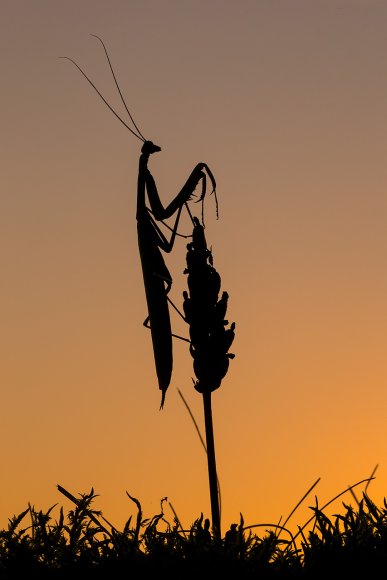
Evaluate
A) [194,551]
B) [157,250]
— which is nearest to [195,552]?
[194,551]

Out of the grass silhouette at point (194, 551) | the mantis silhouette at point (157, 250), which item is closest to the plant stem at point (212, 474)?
the grass silhouette at point (194, 551)

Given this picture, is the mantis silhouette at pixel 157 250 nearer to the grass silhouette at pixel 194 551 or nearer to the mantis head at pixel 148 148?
the mantis head at pixel 148 148

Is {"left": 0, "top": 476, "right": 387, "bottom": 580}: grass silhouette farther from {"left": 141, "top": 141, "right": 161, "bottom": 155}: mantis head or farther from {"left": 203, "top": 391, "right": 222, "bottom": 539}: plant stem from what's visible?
{"left": 141, "top": 141, "right": 161, "bottom": 155}: mantis head

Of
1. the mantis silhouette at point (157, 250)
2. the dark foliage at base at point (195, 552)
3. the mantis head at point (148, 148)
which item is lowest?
the dark foliage at base at point (195, 552)

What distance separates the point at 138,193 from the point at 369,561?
5.13 m

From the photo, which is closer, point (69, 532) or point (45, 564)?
point (45, 564)

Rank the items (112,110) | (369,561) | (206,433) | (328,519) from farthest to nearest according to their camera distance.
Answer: (112,110)
(206,433)
(328,519)
(369,561)

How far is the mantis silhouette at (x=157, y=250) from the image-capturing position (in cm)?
713

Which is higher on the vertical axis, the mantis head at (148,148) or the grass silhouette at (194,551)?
the mantis head at (148,148)

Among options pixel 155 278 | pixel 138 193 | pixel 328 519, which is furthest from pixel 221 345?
pixel 138 193

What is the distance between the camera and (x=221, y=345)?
179 inches

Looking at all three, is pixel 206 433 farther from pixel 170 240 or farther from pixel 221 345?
pixel 170 240

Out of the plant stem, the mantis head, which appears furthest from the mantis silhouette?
the plant stem

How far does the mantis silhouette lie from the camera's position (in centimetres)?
713
